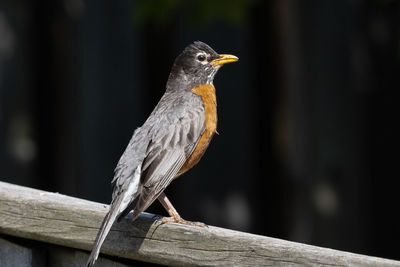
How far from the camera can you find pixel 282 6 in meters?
8.34

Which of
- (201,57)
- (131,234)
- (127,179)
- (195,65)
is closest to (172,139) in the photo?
(127,179)

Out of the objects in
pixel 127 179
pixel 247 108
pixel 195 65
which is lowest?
pixel 247 108

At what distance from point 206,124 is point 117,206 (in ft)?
4.89

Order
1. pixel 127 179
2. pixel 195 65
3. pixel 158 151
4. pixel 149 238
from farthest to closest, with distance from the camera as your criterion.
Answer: pixel 195 65 → pixel 158 151 → pixel 127 179 → pixel 149 238

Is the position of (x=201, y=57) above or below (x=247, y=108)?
above

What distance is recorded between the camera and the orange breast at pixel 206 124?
4.54 m

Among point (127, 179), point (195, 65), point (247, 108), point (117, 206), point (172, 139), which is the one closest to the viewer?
point (117, 206)

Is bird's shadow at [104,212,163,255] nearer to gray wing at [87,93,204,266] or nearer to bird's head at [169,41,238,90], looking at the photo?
gray wing at [87,93,204,266]

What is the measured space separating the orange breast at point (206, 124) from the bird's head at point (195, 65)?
89 millimetres

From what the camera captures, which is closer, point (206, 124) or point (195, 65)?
point (206, 124)

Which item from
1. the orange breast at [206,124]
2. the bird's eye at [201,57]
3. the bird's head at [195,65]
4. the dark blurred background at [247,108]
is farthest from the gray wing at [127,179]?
the dark blurred background at [247,108]

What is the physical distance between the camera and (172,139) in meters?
4.46

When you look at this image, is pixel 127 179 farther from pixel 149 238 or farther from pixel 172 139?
pixel 149 238

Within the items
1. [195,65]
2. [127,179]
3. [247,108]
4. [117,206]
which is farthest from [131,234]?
[247,108]
